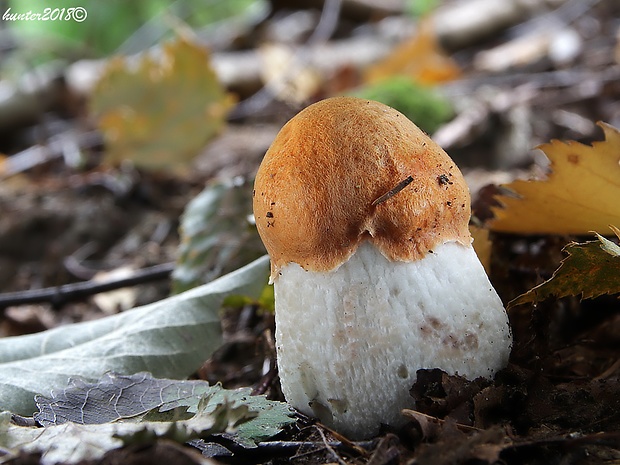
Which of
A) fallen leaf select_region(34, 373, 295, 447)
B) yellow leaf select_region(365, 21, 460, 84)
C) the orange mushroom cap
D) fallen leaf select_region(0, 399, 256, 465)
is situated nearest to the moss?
yellow leaf select_region(365, 21, 460, 84)

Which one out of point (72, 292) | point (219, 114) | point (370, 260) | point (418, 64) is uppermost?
point (418, 64)

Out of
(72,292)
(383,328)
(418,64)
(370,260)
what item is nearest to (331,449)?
(383,328)

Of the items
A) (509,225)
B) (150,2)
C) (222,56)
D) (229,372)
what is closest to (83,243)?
(229,372)

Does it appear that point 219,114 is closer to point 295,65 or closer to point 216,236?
point 216,236

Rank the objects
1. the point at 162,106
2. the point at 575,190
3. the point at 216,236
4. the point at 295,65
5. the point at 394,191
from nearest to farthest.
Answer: the point at 394,191
the point at 575,190
the point at 216,236
the point at 162,106
the point at 295,65

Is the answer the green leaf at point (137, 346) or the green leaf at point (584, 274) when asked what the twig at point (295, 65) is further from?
the green leaf at point (584, 274)

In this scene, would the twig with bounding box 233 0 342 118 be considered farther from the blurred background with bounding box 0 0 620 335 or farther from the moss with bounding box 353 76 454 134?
the moss with bounding box 353 76 454 134

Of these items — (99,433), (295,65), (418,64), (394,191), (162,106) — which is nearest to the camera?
(99,433)
